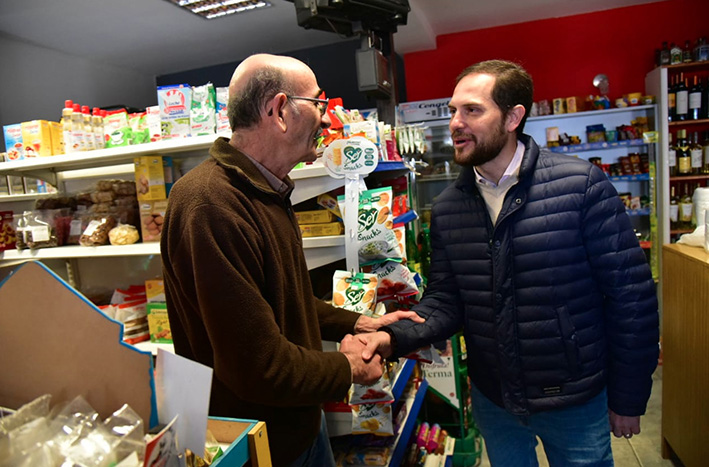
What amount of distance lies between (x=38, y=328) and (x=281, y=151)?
2.91 ft

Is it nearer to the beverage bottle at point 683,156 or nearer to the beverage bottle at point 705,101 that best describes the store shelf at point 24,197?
the beverage bottle at point 683,156

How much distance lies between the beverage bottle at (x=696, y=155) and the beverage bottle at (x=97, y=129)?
5423 millimetres

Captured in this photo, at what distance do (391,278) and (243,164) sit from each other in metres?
0.94

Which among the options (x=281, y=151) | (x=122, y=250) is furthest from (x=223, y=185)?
(x=122, y=250)

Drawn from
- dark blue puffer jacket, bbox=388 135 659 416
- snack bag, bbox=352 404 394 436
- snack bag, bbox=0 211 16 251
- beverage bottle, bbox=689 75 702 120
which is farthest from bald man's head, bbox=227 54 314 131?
beverage bottle, bbox=689 75 702 120

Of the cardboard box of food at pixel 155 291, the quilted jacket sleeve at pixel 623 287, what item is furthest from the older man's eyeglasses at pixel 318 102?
the cardboard box of food at pixel 155 291

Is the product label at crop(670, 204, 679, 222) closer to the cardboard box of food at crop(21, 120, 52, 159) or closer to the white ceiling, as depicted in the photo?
the white ceiling

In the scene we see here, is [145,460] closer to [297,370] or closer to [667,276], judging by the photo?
[297,370]

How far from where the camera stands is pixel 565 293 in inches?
67.5

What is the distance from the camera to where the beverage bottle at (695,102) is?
497cm

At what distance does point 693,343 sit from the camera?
8.69ft

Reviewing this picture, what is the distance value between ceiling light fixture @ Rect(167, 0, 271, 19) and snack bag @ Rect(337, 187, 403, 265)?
3786 mm

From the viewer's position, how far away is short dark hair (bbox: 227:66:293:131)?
1.44 m

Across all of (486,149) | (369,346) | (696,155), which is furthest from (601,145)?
(369,346)
